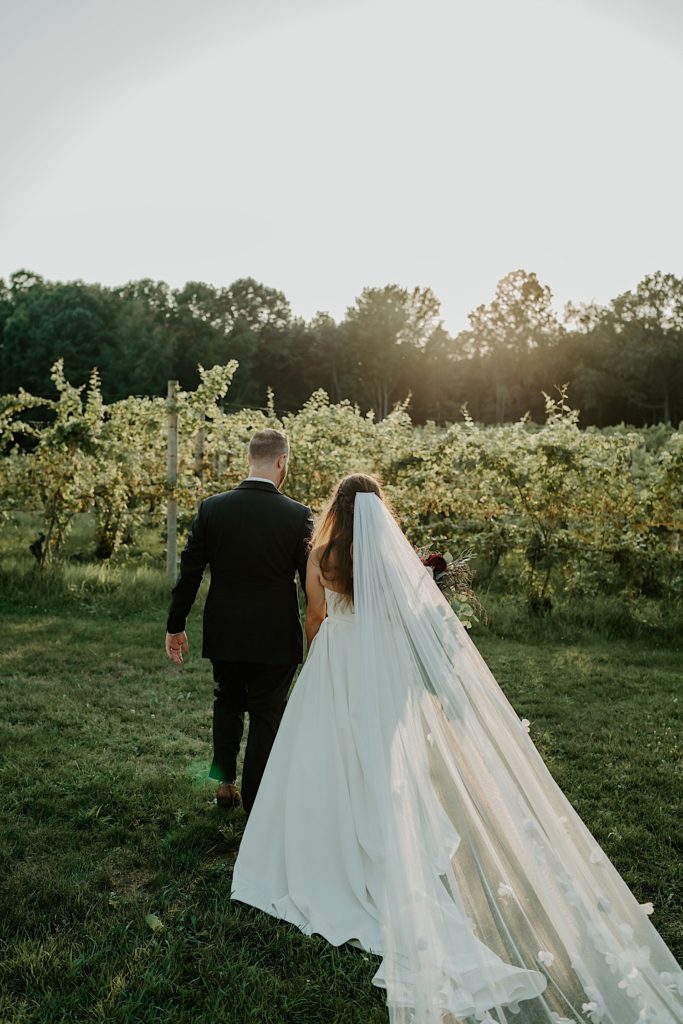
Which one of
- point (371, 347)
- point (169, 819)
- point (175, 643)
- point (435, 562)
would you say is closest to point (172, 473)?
point (175, 643)

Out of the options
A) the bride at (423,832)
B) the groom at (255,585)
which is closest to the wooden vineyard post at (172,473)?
the groom at (255,585)

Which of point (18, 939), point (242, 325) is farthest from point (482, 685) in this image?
point (242, 325)

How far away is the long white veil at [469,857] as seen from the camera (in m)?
2.53

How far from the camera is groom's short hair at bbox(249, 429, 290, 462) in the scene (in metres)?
3.98

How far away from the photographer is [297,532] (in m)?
3.94

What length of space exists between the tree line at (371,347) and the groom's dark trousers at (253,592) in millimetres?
41114

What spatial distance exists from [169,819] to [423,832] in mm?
1631

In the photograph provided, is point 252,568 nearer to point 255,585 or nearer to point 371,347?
point 255,585

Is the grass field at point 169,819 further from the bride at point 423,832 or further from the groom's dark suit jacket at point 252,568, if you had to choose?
the groom's dark suit jacket at point 252,568

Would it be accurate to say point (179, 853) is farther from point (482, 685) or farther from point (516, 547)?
point (516, 547)

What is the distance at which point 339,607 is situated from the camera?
3.61m

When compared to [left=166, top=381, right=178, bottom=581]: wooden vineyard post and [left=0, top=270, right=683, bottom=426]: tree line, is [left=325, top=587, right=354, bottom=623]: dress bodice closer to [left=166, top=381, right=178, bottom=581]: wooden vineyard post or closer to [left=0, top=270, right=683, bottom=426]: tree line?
[left=166, top=381, right=178, bottom=581]: wooden vineyard post

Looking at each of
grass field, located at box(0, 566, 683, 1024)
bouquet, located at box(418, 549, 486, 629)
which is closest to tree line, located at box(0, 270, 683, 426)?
grass field, located at box(0, 566, 683, 1024)

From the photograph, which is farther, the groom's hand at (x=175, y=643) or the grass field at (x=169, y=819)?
the groom's hand at (x=175, y=643)
